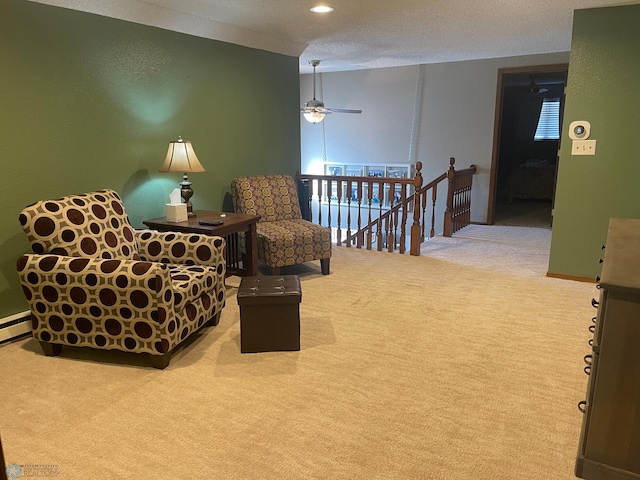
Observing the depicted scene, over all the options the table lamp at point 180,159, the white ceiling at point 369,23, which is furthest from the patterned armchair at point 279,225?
the white ceiling at point 369,23

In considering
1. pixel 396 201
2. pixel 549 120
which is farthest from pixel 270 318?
pixel 549 120

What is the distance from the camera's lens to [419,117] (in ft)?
23.9

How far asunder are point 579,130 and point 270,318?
9.85 feet

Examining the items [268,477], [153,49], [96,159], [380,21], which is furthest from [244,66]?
[268,477]

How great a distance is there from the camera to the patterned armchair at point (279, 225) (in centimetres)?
412

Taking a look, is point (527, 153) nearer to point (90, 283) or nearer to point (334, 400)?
point (334, 400)

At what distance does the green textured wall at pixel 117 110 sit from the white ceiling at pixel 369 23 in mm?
130

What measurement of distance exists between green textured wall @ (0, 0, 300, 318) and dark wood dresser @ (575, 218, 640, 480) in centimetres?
320

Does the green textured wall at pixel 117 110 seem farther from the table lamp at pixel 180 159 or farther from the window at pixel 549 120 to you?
the window at pixel 549 120

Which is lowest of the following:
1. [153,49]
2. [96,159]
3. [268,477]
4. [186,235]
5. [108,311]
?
[268,477]

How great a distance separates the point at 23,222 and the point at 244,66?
2743 millimetres

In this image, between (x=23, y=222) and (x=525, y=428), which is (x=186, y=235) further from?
(x=525, y=428)

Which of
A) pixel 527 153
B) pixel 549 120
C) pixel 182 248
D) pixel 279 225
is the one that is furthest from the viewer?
pixel 527 153

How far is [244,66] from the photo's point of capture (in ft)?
15.5
